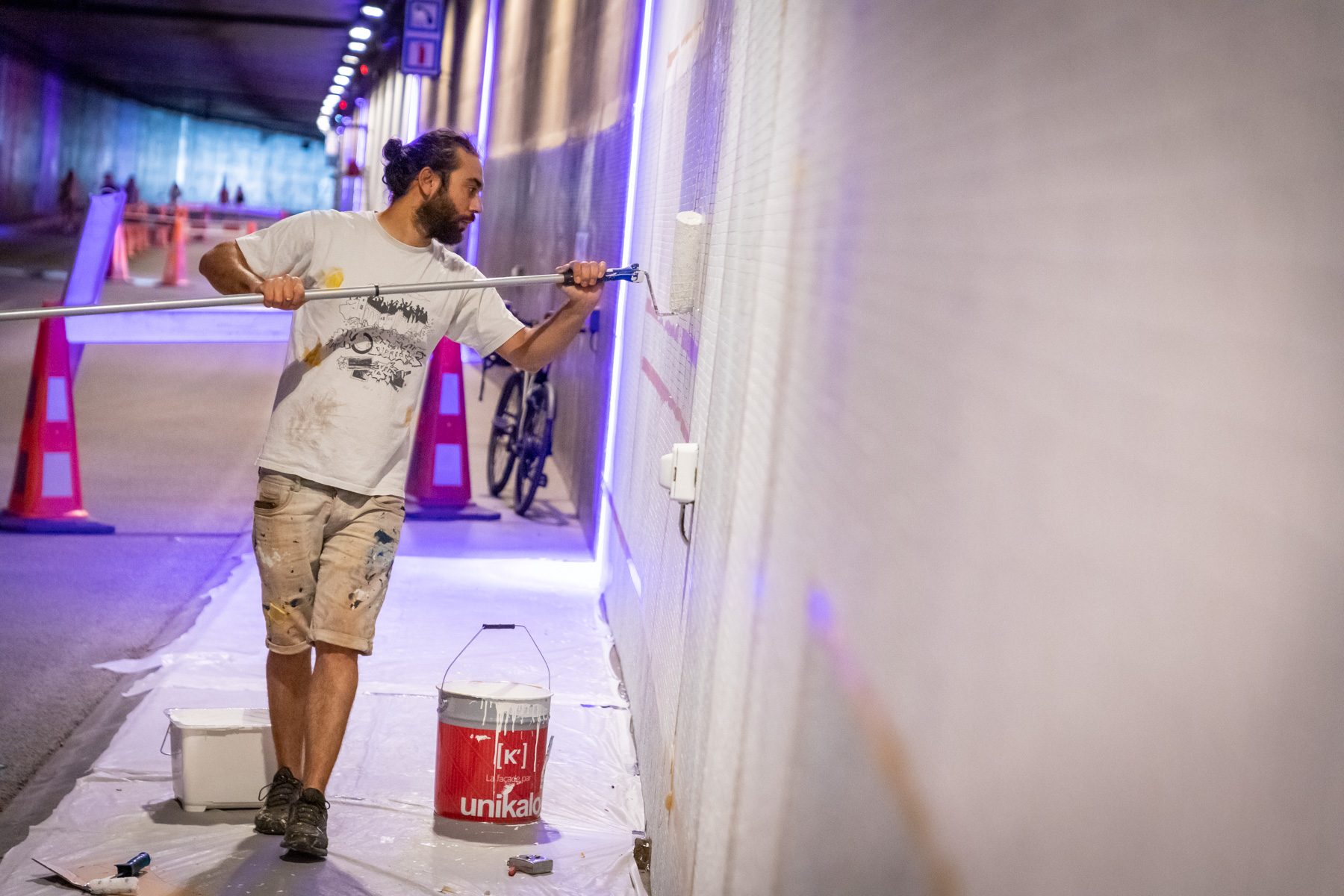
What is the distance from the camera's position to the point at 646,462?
4.53 meters

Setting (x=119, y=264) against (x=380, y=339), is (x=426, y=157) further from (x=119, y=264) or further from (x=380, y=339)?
(x=119, y=264)

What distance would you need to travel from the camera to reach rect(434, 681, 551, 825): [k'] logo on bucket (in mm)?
3416

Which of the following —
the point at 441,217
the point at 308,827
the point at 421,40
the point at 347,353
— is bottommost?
the point at 308,827

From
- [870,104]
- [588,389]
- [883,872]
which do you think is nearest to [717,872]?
[883,872]

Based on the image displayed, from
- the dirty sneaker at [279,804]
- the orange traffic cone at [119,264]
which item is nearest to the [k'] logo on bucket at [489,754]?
the dirty sneaker at [279,804]

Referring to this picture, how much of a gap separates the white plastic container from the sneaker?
0.34 meters

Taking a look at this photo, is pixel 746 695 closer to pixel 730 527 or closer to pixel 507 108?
pixel 730 527

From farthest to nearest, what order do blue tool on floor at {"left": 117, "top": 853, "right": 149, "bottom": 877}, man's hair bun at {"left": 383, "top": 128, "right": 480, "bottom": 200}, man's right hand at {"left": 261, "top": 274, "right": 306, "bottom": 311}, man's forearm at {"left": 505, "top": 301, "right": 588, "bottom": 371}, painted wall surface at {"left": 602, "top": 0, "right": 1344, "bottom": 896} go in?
man's forearm at {"left": 505, "top": 301, "right": 588, "bottom": 371} < man's hair bun at {"left": 383, "top": 128, "right": 480, "bottom": 200} < man's right hand at {"left": 261, "top": 274, "right": 306, "bottom": 311} < blue tool on floor at {"left": 117, "top": 853, "right": 149, "bottom": 877} < painted wall surface at {"left": 602, "top": 0, "right": 1344, "bottom": 896}

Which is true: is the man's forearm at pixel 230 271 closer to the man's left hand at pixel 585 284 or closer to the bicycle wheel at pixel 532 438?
the man's left hand at pixel 585 284

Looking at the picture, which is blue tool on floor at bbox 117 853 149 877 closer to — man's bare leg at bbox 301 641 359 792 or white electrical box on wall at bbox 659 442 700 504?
man's bare leg at bbox 301 641 359 792

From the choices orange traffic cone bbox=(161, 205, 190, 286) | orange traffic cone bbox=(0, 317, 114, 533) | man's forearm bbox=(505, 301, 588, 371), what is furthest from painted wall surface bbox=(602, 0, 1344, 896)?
orange traffic cone bbox=(161, 205, 190, 286)

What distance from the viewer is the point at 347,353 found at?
3.39 metres

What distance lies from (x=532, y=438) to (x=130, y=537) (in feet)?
7.56

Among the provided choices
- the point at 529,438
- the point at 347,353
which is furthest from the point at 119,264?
the point at 347,353
